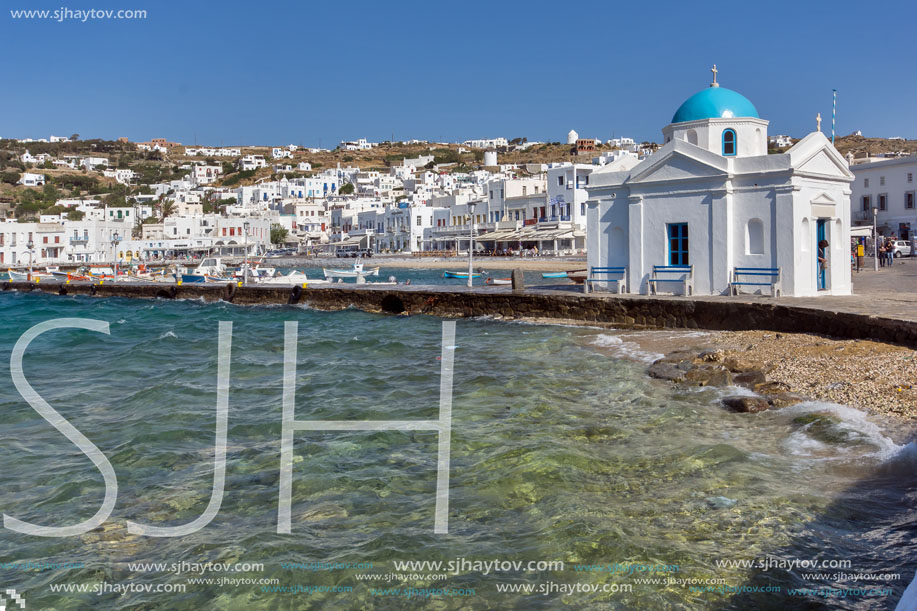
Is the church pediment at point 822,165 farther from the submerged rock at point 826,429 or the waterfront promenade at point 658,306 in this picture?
the submerged rock at point 826,429

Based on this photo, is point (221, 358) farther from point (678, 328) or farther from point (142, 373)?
point (678, 328)

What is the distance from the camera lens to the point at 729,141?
21859 mm

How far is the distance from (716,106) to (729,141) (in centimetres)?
118

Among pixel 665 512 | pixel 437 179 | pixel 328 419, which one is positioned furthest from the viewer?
pixel 437 179

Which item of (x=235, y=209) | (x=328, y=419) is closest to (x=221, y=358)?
(x=328, y=419)

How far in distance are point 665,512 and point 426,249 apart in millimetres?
84990

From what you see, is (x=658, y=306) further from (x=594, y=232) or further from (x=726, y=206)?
(x=594, y=232)

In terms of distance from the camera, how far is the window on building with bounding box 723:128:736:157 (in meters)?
21.8

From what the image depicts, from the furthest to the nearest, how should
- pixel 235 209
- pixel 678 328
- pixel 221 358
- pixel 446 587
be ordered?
1. pixel 235 209
2. pixel 678 328
3. pixel 221 358
4. pixel 446 587

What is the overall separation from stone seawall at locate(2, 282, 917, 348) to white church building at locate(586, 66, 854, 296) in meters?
1.76

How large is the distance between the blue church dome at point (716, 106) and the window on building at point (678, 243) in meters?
3.55

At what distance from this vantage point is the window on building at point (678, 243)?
21.2 meters

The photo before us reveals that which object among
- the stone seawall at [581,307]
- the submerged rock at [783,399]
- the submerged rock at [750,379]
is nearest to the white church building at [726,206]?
the stone seawall at [581,307]

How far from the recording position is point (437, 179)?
124562 millimetres
